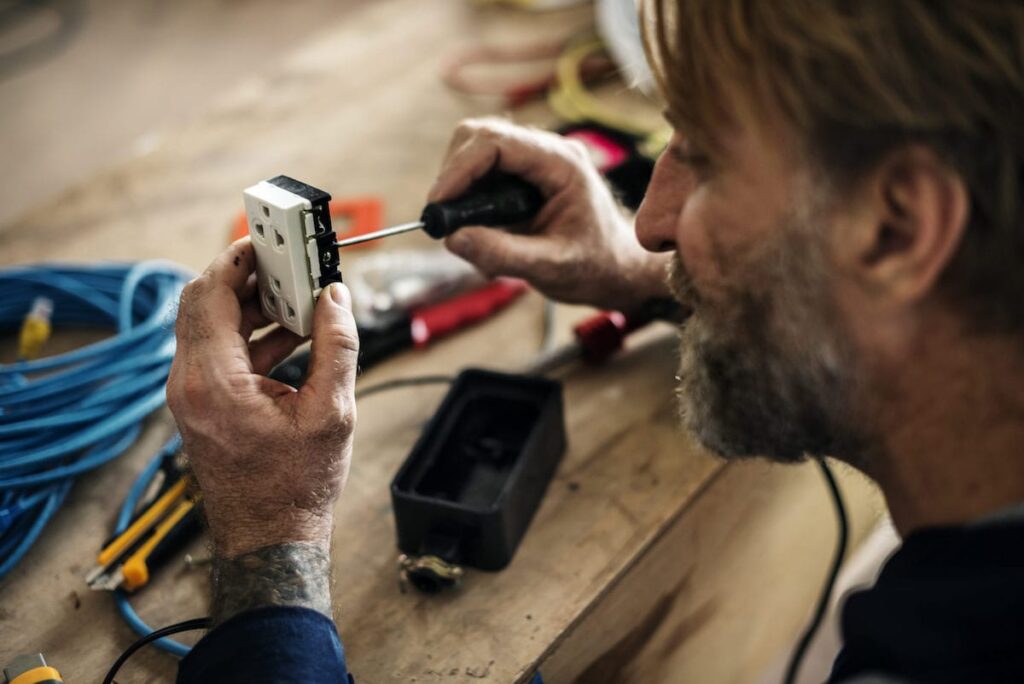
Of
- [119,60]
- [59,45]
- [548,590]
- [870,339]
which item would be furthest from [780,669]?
[59,45]

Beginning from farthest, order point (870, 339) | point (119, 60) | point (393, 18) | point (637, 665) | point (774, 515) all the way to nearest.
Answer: point (119, 60) < point (393, 18) < point (774, 515) < point (637, 665) < point (870, 339)

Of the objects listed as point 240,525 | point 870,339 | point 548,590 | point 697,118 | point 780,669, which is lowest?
point 780,669

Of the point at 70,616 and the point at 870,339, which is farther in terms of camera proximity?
the point at 70,616

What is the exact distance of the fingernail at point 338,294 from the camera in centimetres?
75

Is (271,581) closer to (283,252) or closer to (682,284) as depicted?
(283,252)

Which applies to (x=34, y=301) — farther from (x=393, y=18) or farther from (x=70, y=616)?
(x=393, y=18)

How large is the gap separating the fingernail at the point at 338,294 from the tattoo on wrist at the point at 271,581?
7.5 inches

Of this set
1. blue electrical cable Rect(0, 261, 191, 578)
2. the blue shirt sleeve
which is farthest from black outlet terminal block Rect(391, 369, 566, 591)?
blue electrical cable Rect(0, 261, 191, 578)

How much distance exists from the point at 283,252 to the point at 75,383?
1.23 ft

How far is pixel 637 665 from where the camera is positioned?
3.22 ft

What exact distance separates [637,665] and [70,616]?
539 mm

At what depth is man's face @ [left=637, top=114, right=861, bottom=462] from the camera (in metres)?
0.64

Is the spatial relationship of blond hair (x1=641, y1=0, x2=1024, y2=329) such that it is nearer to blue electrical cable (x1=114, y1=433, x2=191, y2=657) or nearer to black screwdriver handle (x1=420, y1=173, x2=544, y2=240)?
black screwdriver handle (x1=420, y1=173, x2=544, y2=240)

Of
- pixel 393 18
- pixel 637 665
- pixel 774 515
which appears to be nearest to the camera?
pixel 637 665
